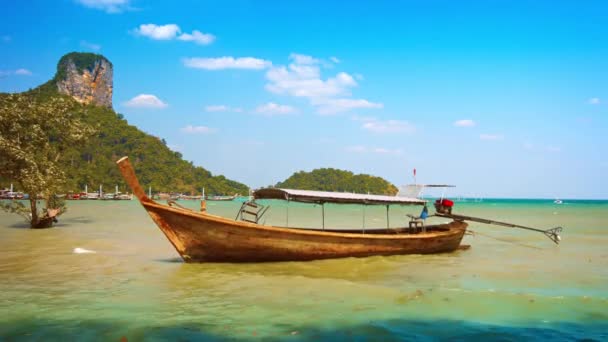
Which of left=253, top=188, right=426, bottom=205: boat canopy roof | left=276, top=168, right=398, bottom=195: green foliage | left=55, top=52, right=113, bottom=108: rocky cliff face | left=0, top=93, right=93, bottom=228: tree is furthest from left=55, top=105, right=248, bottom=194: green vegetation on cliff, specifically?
left=253, top=188, right=426, bottom=205: boat canopy roof

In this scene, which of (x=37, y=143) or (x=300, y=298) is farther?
(x=37, y=143)

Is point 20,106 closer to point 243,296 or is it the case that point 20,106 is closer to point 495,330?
point 243,296

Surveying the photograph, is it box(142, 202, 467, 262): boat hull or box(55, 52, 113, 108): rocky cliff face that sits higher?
box(55, 52, 113, 108): rocky cliff face

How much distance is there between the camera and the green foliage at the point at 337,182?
133m

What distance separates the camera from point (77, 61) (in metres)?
127

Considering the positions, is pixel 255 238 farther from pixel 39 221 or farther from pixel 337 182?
pixel 337 182

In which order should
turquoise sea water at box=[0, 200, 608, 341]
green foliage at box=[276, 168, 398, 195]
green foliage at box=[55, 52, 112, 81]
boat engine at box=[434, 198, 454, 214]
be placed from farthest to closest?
green foliage at box=[276, 168, 398, 195] → green foliage at box=[55, 52, 112, 81] → boat engine at box=[434, 198, 454, 214] → turquoise sea water at box=[0, 200, 608, 341]

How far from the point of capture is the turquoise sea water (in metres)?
6.16

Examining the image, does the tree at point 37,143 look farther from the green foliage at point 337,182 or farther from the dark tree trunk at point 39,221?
the green foliage at point 337,182

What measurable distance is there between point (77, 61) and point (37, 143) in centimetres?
12386

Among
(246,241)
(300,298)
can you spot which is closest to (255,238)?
(246,241)

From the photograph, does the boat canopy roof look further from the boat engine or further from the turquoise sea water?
the boat engine

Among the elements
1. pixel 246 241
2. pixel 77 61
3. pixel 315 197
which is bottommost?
pixel 246 241

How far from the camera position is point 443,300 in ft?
26.3
